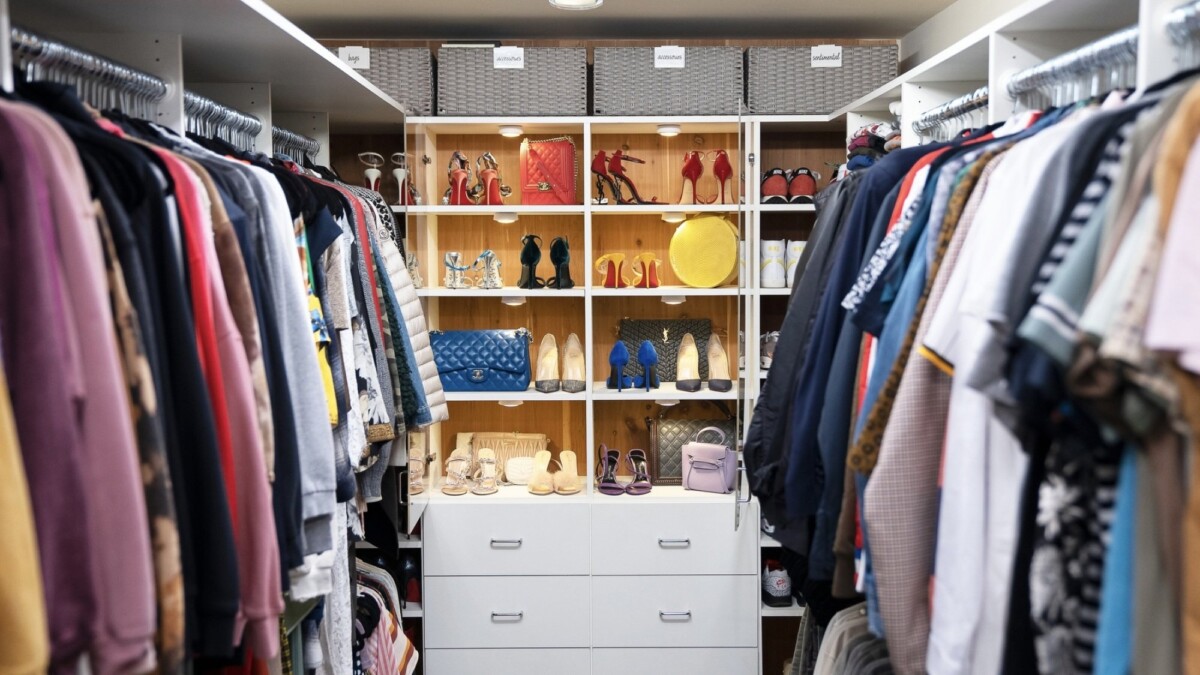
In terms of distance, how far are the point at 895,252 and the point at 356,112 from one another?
1951 millimetres

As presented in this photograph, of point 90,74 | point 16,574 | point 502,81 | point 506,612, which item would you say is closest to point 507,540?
point 506,612

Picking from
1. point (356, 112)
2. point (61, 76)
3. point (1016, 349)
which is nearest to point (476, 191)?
point (356, 112)

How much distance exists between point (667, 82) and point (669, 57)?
83mm

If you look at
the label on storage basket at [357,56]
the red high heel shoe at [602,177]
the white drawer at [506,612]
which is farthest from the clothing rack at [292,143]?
the white drawer at [506,612]

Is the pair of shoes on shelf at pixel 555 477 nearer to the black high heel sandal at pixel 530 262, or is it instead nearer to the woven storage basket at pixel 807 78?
the black high heel sandal at pixel 530 262

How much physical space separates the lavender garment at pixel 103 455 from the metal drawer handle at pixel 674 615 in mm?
2362

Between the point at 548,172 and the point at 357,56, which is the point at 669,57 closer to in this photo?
the point at 548,172

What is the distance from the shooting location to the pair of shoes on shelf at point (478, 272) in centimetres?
328

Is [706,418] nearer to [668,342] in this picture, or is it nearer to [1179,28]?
[668,342]

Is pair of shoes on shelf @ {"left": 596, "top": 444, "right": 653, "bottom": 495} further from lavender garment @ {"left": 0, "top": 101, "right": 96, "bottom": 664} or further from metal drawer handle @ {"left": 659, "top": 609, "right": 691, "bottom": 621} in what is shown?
lavender garment @ {"left": 0, "top": 101, "right": 96, "bottom": 664}

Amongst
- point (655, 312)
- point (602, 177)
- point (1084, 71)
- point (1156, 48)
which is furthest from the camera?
point (655, 312)

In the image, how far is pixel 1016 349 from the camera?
104cm

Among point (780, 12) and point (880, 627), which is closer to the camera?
point (880, 627)

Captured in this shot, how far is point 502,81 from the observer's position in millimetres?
3150
